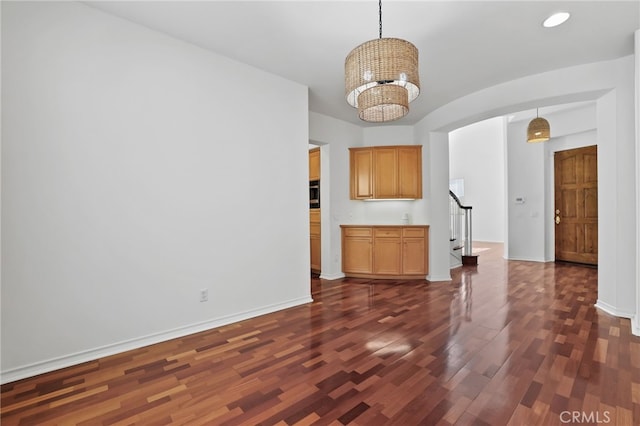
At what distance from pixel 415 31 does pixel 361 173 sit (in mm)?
2929

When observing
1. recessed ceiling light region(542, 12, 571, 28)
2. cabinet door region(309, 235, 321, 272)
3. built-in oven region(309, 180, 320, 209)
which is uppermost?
recessed ceiling light region(542, 12, 571, 28)

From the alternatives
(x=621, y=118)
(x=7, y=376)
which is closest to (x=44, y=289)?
(x=7, y=376)

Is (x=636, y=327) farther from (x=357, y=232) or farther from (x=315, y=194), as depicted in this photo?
(x=315, y=194)

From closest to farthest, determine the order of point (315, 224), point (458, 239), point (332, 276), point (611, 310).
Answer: point (611, 310) < point (332, 276) < point (315, 224) < point (458, 239)

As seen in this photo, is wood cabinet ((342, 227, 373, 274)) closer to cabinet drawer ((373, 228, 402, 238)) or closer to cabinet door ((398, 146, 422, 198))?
cabinet drawer ((373, 228, 402, 238))

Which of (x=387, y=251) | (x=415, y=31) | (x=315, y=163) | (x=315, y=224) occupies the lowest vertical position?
(x=387, y=251)

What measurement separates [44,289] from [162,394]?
1.28 m

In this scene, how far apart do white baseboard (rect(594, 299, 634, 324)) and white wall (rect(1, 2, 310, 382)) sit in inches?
150

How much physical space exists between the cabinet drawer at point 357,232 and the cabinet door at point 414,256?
2.12ft

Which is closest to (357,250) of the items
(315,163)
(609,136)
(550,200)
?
(315,163)

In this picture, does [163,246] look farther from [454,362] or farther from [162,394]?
[454,362]

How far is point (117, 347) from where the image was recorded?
250 centimetres

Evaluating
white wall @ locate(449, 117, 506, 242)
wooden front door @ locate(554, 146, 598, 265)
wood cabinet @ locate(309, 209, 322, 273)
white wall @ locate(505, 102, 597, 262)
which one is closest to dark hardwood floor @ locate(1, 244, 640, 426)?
wood cabinet @ locate(309, 209, 322, 273)

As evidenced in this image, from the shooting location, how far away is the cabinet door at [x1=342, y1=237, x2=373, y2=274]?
5205 millimetres
